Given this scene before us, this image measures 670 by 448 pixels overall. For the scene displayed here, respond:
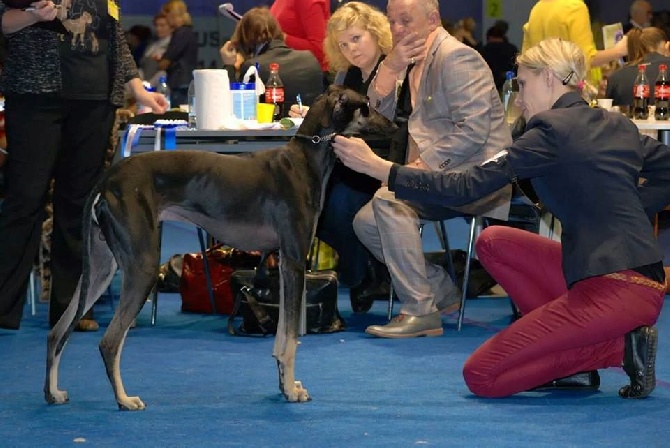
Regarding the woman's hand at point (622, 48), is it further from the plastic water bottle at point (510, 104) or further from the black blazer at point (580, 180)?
the black blazer at point (580, 180)

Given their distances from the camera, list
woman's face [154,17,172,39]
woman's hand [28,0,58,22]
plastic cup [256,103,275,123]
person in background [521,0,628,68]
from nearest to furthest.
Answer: woman's hand [28,0,58,22]
plastic cup [256,103,275,123]
person in background [521,0,628,68]
woman's face [154,17,172,39]

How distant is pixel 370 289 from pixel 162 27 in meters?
7.65

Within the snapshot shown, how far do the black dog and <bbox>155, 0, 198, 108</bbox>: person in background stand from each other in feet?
27.8

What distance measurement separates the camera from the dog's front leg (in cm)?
416

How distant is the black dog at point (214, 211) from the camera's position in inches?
157

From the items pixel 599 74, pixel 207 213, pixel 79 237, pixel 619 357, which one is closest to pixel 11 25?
pixel 79 237

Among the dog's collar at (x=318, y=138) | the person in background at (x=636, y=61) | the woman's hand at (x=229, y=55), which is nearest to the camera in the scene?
the dog's collar at (x=318, y=138)

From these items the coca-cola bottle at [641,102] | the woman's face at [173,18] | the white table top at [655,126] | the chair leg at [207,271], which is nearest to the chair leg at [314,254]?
the chair leg at [207,271]

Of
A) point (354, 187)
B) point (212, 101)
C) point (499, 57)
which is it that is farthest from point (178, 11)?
point (354, 187)

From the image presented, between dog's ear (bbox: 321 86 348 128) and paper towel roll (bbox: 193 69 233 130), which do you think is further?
paper towel roll (bbox: 193 69 233 130)

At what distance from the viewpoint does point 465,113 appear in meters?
5.21

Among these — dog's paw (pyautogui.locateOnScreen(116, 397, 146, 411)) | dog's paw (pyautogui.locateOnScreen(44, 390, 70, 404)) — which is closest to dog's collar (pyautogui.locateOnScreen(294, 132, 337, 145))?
dog's paw (pyautogui.locateOnScreen(116, 397, 146, 411))

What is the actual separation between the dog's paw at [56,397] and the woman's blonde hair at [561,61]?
1910 mm

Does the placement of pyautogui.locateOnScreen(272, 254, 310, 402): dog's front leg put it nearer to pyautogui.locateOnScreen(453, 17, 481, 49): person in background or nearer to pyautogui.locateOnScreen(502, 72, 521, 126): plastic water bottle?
pyautogui.locateOnScreen(502, 72, 521, 126): plastic water bottle
